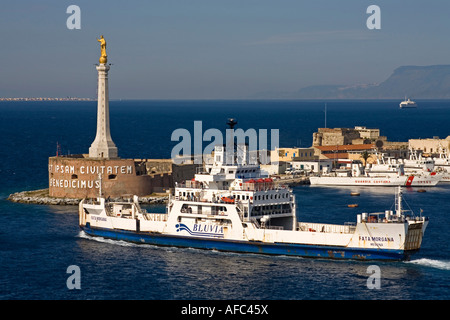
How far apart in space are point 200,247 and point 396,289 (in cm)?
→ 1537

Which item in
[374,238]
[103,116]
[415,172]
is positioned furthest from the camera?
[415,172]

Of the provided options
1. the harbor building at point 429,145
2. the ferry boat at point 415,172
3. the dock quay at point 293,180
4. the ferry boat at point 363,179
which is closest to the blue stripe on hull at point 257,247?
the dock quay at point 293,180

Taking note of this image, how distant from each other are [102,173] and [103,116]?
589cm

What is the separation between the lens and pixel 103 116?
8331 cm

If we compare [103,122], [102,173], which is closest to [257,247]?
[102,173]

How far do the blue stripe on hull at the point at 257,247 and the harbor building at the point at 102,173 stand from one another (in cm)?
1968

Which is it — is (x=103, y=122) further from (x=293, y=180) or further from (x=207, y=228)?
(x=207, y=228)

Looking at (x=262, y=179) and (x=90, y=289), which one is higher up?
(x=262, y=179)

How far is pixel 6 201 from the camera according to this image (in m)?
80.4

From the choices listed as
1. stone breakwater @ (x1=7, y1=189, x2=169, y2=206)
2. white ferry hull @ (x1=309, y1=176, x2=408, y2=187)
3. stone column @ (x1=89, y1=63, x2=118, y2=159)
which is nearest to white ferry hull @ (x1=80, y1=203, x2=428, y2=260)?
stone breakwater @ (x1=7, y1=189, x2=169, y2=206)

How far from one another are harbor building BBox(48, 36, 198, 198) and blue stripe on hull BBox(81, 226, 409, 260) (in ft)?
64.6
